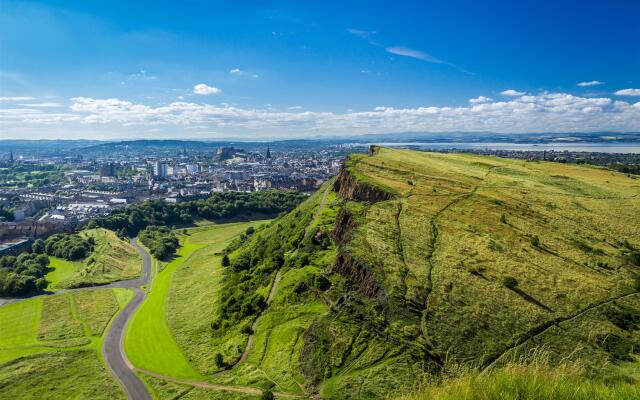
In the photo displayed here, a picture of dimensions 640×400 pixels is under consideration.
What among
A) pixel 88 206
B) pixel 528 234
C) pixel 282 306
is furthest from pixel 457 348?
pixel 88 206

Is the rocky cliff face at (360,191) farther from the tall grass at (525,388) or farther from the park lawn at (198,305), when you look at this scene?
the tall grass at (525,388)

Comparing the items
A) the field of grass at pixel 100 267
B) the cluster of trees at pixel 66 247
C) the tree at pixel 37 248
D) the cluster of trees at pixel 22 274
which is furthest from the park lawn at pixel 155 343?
the tree at pixel 37 248

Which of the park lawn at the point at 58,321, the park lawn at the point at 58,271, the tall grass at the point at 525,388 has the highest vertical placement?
the tall grass at the point at 525,388

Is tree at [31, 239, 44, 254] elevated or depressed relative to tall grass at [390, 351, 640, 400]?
depressed

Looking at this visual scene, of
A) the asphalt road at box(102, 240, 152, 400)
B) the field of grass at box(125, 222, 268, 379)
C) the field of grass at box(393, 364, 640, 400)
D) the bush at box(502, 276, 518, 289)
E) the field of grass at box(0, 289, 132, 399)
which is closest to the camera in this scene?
the field of grass at box(393, 364, 640, 400)

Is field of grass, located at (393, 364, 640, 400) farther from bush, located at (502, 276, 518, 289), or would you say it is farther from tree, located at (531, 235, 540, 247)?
tree, located at (531, 235, 540, 247)

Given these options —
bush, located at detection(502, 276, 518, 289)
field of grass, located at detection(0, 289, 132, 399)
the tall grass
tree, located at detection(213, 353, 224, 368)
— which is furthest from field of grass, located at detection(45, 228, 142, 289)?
the tall grass

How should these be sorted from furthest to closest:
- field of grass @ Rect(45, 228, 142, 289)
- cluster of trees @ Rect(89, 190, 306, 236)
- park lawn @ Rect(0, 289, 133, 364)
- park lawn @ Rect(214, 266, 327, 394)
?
1. cluster of trees @ Rect(89, 190, 306, 236)
2. field of grass @ Rect(45, 228, 142, 289)
3. park lawn @ Rect(0, 289, 133, 364)
4. park lawn @ Rect(214, 266, 327, 394)
